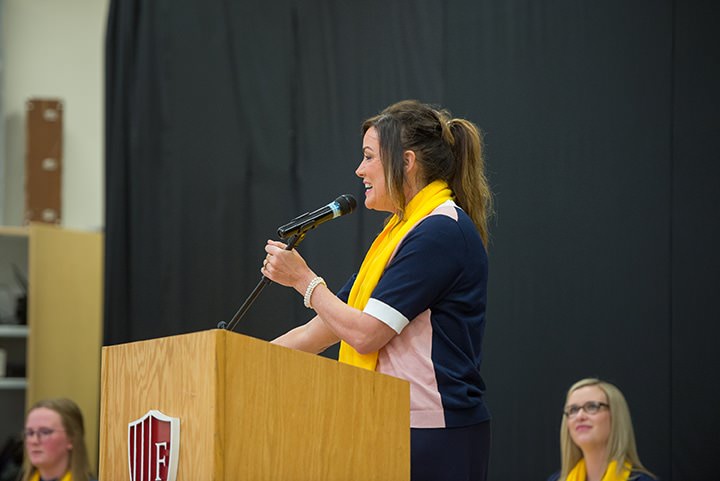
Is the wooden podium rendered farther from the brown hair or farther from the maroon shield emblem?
the brown hair

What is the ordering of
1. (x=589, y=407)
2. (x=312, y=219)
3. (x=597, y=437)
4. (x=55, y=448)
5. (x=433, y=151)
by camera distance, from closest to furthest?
1. (x=312, y=219)
2. (x=433, y=151)
3. (x=589, y=407)
4. (x=597, y=437)
5. (x=55, y=448)

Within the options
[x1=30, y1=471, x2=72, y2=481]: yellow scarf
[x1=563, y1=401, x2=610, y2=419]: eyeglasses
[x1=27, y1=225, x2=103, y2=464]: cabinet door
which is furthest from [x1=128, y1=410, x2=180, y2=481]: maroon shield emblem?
[x1=27, y1=225, x2=103, y2=464]: cabinet door

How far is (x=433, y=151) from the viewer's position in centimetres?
247

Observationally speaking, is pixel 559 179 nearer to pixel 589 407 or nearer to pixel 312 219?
pixel 589 407

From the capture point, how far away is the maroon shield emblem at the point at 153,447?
1.86m

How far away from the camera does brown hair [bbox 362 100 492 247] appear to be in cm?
244

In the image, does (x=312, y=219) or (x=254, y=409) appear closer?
(x=254, y=409)

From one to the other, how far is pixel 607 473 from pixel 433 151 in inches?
78.1

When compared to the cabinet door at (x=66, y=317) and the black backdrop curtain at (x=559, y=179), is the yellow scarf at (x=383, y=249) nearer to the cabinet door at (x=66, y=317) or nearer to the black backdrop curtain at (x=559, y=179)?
the black backdrop curtain at (x=559, y=179)

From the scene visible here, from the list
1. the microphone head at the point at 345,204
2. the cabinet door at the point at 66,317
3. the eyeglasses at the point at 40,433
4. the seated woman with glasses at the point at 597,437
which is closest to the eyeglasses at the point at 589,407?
the seated woman with glasses at the point at 597,437

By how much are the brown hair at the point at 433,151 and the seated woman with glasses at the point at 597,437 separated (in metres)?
1.67

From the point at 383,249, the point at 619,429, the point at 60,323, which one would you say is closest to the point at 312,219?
the point at 383,249

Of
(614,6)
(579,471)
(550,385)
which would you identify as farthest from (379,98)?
(579,471)

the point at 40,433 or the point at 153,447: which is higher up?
the point at 153,447
